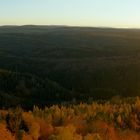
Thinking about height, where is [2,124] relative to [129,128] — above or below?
above

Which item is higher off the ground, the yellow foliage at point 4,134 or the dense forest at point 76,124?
the yellow foliage at point 4,134

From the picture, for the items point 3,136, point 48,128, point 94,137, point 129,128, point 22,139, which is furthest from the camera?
point 129,128

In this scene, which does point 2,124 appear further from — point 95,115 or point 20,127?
point 95,115

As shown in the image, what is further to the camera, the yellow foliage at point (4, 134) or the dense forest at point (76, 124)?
the dense forest at point (76, 124)

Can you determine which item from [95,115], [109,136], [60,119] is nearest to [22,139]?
[109,136]

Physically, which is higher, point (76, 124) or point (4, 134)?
point (4, 134)

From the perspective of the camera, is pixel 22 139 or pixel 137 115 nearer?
pixel 22 139

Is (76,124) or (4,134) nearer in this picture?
(4,134)

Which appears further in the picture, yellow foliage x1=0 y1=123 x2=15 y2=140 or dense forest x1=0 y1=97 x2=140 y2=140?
dense forest x1=0 y1=97 x2=140 y2=140

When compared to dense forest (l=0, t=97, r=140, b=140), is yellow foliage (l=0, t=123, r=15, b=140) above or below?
above

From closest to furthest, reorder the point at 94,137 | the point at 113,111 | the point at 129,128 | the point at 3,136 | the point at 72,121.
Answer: the point at 3,136 < the point at 94,137 < the point at 72,121 < the point at 129,128 < the point at 113,111
